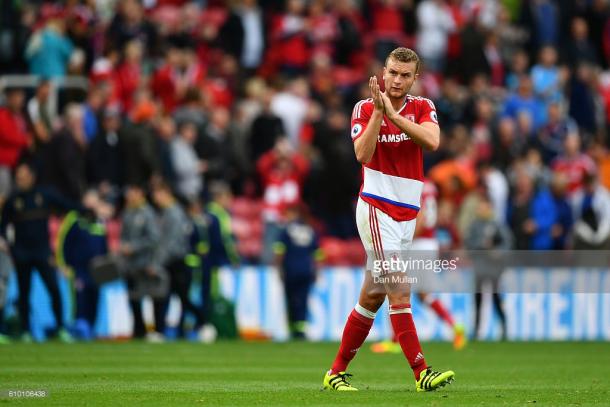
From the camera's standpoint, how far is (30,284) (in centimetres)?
2059

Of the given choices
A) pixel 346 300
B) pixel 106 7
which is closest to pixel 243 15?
pixel 106 7

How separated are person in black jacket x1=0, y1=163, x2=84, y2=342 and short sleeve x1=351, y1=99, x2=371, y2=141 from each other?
10672mm

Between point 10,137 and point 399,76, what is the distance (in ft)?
39.6

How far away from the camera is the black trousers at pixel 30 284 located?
2044cm

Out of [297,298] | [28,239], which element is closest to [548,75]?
[297,298]

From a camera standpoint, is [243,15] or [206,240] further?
[243,15]

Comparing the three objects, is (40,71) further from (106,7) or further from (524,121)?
(524,121)

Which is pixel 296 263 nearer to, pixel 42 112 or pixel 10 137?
pixel 42 112

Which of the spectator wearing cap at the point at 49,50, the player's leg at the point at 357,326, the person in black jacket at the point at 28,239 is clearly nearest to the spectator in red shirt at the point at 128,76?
the spectator wearing cap at the point at 49,50

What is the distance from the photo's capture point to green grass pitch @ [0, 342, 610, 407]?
1034 cm

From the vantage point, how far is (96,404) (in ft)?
32.3

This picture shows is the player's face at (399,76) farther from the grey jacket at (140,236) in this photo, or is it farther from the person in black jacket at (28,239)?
the grey jacket at (140,236)

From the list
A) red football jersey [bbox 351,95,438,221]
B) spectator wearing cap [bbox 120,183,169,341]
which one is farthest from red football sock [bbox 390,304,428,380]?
spectator wearing cap [bbox 120,183,169,341]

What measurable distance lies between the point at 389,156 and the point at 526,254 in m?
13.5
